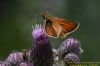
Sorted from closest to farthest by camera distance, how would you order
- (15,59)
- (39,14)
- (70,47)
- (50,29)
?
(50,29)
(15,59)
(70,47)
(39,14)

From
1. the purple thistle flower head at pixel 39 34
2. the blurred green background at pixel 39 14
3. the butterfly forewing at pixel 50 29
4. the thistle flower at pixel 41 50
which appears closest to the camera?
the butterfly forewing at pixel 50 29

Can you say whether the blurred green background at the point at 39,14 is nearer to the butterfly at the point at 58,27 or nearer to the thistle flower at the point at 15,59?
the thistle flower at the point at 15,59

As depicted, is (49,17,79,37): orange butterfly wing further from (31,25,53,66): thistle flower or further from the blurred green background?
the blurred green background

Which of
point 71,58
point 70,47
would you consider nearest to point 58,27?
point 71,58

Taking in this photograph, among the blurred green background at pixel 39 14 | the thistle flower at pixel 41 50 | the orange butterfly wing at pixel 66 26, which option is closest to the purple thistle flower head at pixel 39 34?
the thistle flower at pixel 41 50

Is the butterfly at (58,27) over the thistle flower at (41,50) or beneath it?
over

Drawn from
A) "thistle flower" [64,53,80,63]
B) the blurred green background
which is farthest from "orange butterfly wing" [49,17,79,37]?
the blurred green background

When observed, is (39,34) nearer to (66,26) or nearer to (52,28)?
(52,28)
